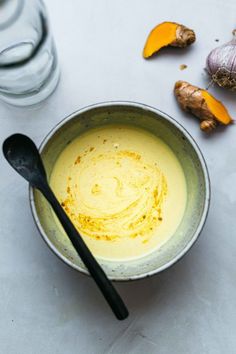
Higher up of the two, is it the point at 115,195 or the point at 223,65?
the point at 223,65

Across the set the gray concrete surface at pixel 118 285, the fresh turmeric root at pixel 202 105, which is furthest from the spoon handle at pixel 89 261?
the fresh turmeric root at pixel 202 105

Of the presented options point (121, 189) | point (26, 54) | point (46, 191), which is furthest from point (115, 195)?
point (26, 54)

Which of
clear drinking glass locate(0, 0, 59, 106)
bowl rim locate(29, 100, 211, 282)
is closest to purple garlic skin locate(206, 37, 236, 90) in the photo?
bowl rim locate(29, 100, 211, 282)

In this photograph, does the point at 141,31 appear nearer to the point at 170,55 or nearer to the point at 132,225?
the point at 170,55

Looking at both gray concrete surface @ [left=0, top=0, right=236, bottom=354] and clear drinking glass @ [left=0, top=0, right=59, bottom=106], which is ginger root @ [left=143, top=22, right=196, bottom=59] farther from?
clear drinking glass @ [left=0, top=0, right=59, bottom=106]

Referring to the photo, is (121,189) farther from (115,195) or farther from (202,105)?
(202,105)

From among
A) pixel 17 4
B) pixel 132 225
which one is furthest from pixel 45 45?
pixel 132 225
